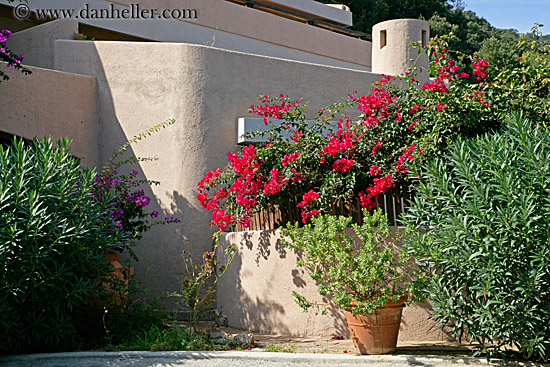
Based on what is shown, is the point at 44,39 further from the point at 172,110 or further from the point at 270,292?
the point at 270,292

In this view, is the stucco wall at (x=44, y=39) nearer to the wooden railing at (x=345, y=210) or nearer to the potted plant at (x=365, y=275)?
the wooden railing at (x=345, y=210)

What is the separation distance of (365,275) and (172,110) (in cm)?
449

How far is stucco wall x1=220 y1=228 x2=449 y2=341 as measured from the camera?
6.82 m

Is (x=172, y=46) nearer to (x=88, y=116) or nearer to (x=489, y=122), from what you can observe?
(x=88, y=116)

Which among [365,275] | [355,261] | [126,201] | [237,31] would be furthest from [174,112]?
[237,31]

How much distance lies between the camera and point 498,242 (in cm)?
535

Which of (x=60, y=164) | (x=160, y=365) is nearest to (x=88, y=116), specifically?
(x=60, y=164)

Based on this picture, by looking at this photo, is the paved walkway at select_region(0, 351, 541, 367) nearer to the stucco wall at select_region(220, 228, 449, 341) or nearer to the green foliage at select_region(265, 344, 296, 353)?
the green foliage at select_region(265, 344, 296, 353)

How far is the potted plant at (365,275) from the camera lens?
612 centimetres

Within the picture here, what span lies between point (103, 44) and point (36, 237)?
4.27m

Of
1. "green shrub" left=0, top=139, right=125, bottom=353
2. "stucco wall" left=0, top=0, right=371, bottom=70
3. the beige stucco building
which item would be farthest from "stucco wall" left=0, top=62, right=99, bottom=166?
"stucco wall" left=0, top=0, right=371, bottom=70

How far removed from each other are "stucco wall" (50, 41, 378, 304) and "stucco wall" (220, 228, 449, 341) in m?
1.16

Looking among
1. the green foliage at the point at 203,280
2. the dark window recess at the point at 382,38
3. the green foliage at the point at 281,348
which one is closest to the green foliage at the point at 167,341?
the green foliage at the point at 203,280

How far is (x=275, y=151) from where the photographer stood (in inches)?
299
